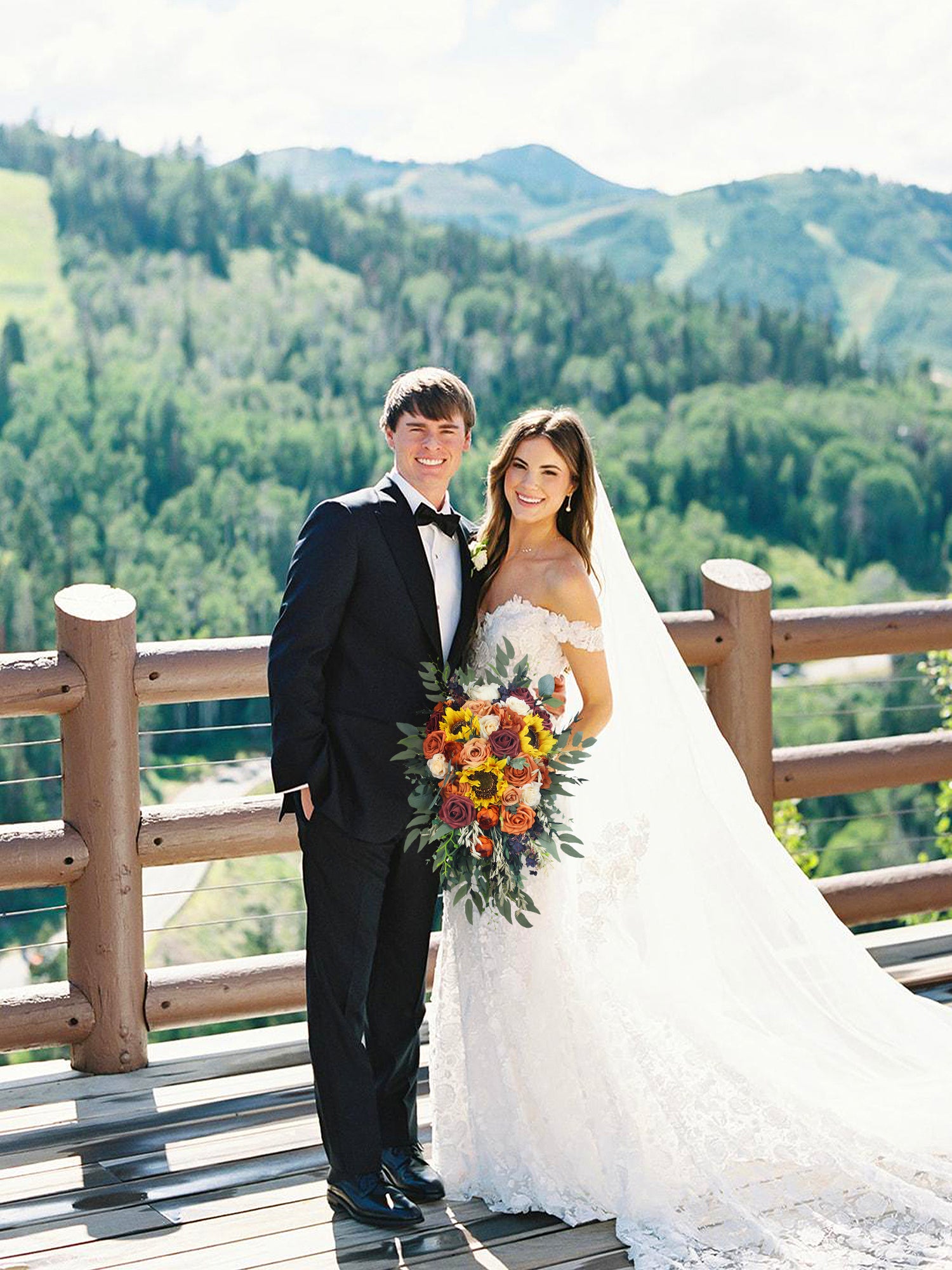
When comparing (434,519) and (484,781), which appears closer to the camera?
(484,781)

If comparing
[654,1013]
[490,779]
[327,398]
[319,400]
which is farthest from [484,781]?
[327,398]

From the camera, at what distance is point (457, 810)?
9.71 ft

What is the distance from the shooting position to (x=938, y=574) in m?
84.6

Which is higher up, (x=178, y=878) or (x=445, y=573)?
(x=445, y=573)

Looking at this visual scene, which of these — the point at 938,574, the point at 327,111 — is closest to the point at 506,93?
the point at 327,111

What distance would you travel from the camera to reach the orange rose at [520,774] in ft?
9.79

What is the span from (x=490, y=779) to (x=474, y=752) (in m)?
0.07

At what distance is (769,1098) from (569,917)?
567 millimetres

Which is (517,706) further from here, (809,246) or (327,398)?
(809,246)

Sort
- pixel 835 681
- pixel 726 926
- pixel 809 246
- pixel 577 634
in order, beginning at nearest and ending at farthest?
1. pixel 577 634
2. pixel 726 926
3. pixel 835 681
4. pixel 809 246

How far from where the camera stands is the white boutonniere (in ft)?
10.8

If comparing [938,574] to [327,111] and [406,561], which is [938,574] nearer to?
[406,561]

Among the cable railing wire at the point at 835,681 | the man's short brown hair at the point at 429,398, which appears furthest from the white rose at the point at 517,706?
the cable railing wire at the point at 835,681

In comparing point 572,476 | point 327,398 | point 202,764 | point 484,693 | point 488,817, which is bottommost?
point 202,764
